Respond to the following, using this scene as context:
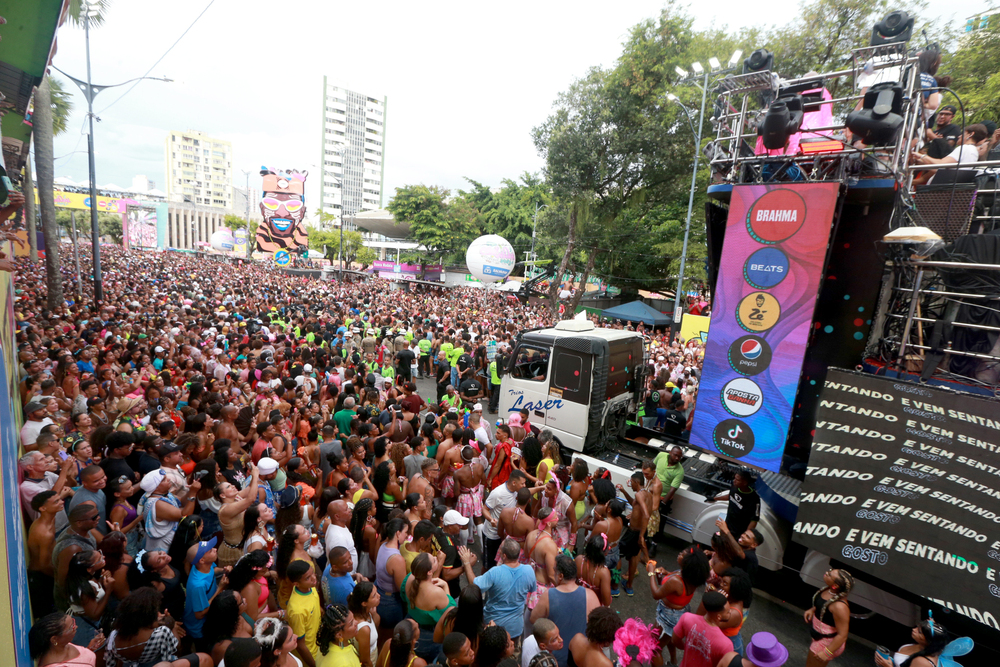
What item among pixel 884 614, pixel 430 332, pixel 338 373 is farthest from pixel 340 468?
pixel 430 332

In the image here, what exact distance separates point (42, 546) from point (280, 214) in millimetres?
41084

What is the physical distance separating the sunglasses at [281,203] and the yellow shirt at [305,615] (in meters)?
42.5

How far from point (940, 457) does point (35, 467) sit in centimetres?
758

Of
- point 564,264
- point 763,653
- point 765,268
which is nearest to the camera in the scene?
point 763,653

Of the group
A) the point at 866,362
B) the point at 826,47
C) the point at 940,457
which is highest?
the point at 826,47

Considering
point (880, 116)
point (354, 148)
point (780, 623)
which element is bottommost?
point (780, 623)

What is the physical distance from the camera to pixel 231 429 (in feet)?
19.1

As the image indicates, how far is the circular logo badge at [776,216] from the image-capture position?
16.8ft

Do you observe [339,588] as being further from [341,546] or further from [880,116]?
[880,116]

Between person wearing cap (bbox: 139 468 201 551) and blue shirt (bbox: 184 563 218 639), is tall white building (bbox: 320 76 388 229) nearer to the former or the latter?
person wearing cap (bbox: 139 468 201 551)

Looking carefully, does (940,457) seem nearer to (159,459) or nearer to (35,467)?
(159,459)

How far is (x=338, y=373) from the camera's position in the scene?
909 cm

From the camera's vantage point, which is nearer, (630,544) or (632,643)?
(632,643)

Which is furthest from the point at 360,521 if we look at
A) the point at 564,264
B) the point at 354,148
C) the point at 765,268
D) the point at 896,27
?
the point at 354,148
